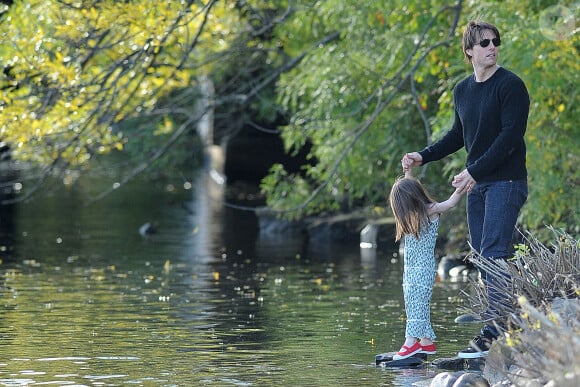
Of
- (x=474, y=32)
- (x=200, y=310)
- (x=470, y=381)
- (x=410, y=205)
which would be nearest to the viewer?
(x=470, y=381)

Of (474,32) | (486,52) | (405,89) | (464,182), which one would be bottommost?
(464,182)

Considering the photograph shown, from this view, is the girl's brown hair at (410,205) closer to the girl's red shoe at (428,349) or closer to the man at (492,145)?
the man at (492,145)

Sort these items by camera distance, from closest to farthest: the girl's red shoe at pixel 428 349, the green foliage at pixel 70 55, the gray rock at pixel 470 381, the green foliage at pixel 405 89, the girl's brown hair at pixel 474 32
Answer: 1. the gray rock at pixel 470 381
2. the girl's brown hair at pixel 474 32
3. the girl's red shoe at pixel 428 349
4. the green foliage at pixel 405 89
5. the green foliage at pixel 70 55

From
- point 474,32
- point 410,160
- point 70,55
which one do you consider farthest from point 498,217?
point 70,55

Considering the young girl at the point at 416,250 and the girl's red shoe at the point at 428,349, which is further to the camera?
the girl's red shoe at the point at 428,349

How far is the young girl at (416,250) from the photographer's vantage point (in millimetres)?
9586

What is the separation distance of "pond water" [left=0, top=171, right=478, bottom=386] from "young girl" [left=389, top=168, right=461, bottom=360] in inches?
12.2

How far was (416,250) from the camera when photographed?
9.72m

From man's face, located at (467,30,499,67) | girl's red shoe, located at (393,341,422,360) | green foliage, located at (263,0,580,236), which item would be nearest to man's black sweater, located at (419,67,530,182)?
man's face, located at (467,30,499,67)

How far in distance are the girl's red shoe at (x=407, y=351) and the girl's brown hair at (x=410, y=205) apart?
74 cm

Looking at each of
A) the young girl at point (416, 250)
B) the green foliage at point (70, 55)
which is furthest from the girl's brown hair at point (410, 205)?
the green foliage at point (70, 55)

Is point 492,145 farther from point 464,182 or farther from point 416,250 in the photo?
point 416,250

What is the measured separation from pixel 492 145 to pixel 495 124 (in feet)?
0.63

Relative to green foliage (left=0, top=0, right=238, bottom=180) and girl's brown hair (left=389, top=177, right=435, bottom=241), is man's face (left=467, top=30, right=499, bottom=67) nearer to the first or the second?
girl's brown hair (left=389, top=177, right=435, bottom=241)
